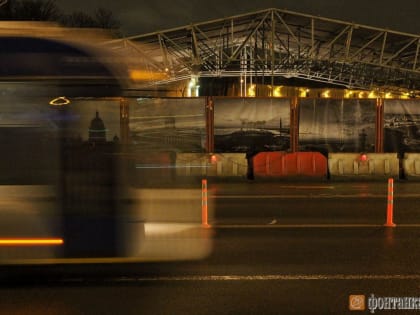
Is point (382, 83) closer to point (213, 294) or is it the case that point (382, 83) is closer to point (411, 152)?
point (411, 152)

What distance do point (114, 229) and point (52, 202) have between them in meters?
0.74

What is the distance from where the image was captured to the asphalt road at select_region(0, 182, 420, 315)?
234 inches

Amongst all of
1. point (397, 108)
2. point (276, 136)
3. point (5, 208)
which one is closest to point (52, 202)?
point (5, 208)

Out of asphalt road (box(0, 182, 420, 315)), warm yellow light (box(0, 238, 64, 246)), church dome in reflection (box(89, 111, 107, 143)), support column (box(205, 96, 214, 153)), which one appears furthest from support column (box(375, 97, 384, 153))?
warm yellow light (box(0, 238, 64, 246))

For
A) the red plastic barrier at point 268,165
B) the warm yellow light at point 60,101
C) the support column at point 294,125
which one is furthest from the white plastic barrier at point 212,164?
the warm yellow light at point 60,101

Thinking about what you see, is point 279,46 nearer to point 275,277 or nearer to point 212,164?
point 212,164

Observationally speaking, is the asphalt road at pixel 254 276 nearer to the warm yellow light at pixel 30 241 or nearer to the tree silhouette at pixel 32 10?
the warm yellow light at pixel 30 241

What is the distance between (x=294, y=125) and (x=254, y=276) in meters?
13.1

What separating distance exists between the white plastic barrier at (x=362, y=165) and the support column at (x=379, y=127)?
56cm

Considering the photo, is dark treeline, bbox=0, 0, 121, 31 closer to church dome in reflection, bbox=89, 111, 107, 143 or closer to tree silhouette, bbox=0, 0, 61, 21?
tree silhouette, bbox=0, 0, 61, 21

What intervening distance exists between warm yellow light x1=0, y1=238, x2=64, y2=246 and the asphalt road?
61 centimetres

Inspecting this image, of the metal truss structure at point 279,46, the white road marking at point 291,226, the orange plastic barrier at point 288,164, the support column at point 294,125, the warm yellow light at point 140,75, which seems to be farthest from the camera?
the metal truss structure at point 279,46

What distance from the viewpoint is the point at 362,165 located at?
19.3 m

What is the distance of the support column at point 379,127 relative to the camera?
64.8 feet
